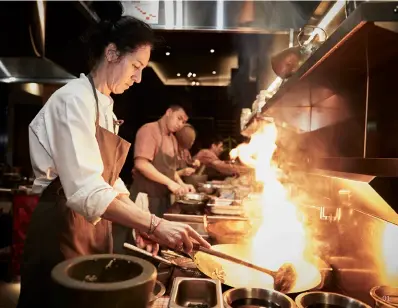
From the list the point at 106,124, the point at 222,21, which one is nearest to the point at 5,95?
the point at 222,21

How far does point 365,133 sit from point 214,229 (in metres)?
1.04

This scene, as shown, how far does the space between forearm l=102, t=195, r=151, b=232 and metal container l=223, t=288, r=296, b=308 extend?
1.64ft

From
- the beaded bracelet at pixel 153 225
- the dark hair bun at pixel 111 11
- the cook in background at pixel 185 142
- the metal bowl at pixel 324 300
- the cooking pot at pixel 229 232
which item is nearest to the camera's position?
the metal bowl at pixel 324 300

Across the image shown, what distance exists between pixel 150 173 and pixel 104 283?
141 inches

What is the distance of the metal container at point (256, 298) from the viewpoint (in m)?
1.23

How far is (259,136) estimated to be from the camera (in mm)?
4285

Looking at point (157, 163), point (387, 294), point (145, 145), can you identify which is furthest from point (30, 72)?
point (387, 294)

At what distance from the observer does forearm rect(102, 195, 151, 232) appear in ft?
4.85

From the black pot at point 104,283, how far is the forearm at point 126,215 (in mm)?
563

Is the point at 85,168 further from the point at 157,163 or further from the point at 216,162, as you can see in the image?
the point at 216,162

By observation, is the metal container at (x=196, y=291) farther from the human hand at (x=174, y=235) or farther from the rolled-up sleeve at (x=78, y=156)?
the rolled-up sleeve at (x=78, y=156)

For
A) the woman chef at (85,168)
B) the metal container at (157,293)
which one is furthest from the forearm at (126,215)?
the metal container at (157,293)

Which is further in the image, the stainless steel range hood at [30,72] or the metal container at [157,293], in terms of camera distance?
the stainless steel range hood at [30,72]

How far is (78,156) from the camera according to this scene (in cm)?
147
